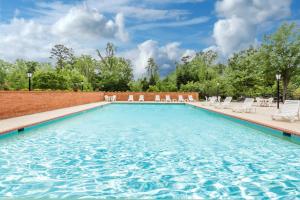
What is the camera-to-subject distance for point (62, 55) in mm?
47781

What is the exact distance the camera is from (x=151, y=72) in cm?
4488

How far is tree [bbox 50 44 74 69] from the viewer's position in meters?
47.2

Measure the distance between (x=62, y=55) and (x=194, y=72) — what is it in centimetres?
2091

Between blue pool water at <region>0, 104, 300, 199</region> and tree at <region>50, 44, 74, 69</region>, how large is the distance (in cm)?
4011

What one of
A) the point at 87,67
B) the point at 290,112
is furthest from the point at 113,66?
the point at 290,112

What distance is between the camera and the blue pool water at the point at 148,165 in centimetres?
409

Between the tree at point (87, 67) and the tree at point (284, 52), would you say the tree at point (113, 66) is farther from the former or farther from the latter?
the tree at point (284, 52)

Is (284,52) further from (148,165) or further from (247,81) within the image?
(148,165)

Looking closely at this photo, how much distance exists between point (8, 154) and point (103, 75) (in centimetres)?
3335

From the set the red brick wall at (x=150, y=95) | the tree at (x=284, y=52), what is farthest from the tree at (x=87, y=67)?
the tree at (x=284, y=52)

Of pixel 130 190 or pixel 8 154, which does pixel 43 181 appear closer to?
pixel 130 190

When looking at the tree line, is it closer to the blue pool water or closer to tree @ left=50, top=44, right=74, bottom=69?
tree @ left=50, top=44, right=74, bottom=69

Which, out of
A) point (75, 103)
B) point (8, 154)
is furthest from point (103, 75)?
point (8, 154)

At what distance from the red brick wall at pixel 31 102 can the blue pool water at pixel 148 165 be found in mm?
2684
